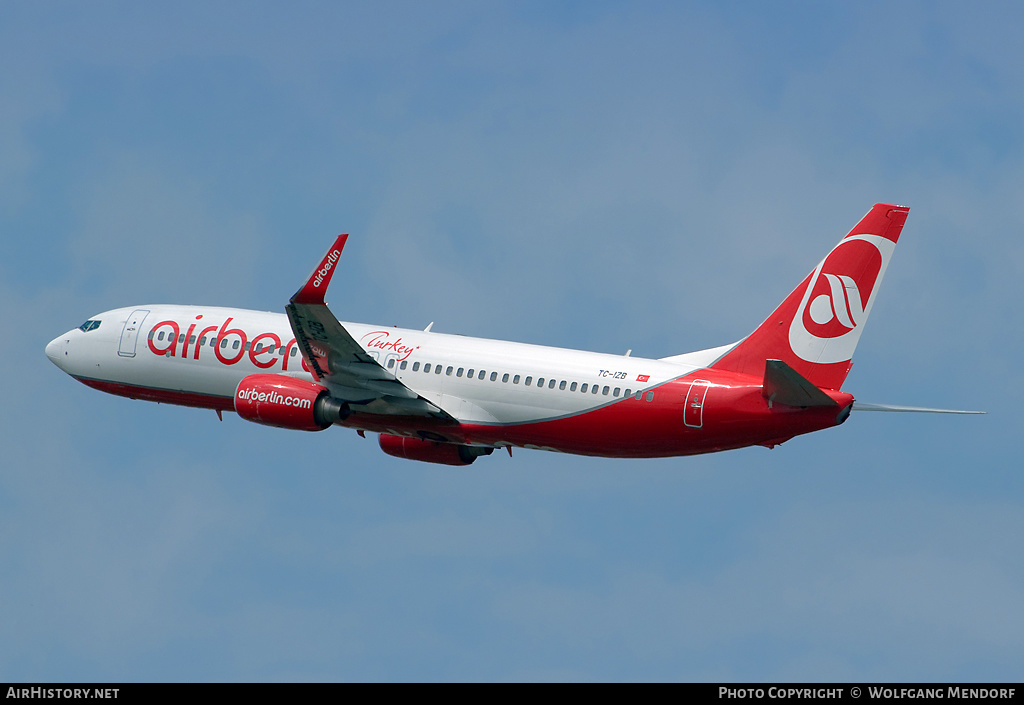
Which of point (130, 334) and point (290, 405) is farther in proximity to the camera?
point (130, 334)

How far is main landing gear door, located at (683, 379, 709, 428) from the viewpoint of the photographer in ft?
155

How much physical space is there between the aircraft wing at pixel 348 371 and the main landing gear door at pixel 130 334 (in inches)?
338

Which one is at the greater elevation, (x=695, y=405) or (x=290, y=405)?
(x=290, y=405)

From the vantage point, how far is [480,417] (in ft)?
167

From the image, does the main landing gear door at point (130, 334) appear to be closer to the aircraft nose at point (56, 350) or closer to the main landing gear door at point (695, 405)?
the aircraft nose at point (56, 350)

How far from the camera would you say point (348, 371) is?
5050 centimetres

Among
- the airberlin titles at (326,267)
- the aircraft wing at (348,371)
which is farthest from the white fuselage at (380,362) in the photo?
the airberlin titles at (326,267)

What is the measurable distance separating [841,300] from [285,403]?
18.5 metres

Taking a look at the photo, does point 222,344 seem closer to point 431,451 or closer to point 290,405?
point 290,405

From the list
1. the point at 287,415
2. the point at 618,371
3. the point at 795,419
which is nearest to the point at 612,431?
the point at 618,371

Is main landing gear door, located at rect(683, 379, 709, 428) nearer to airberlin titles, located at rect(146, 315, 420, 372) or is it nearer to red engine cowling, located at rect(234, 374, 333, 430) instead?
airberlin titles, located at rect(146, 315, 420, 372)

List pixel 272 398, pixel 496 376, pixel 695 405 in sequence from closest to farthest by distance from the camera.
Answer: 1. pixel 695 405
2. pixel 496 376
3. pixel 272 398

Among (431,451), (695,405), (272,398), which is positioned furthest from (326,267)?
(695,405)
